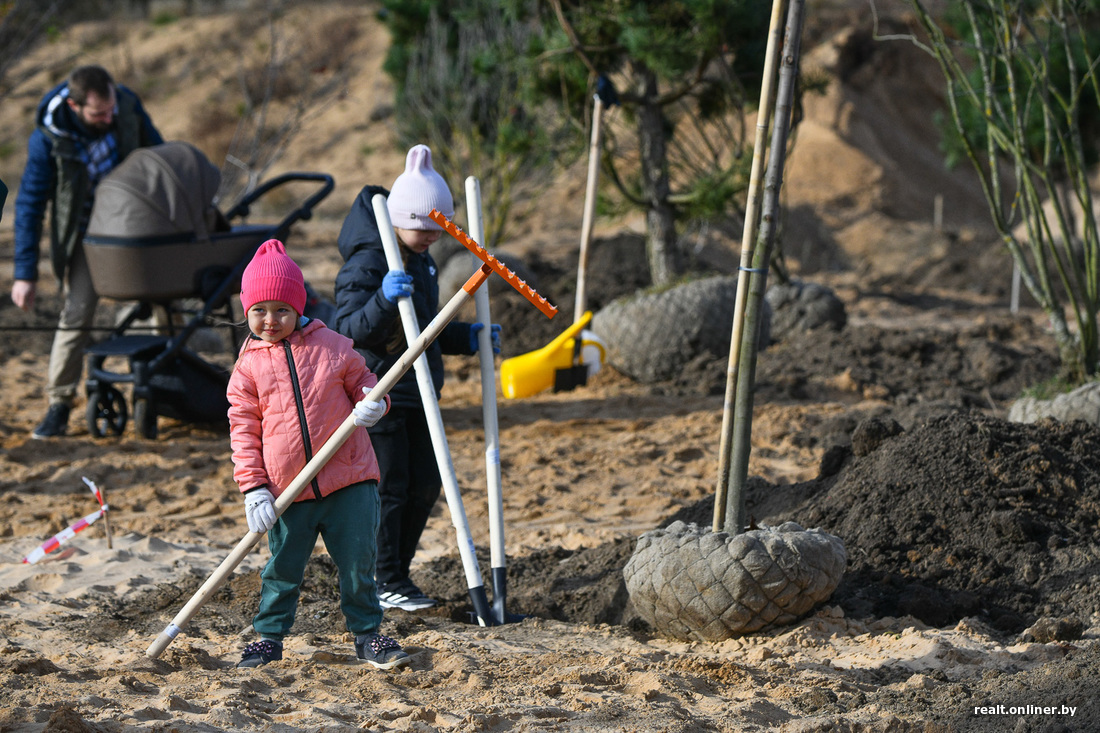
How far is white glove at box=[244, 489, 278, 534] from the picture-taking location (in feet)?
9.78

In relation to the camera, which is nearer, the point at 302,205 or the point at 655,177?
the point at 302,205

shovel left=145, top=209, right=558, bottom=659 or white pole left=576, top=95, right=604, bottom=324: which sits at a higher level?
white pole left=576, top=95, right=604, bottom=324

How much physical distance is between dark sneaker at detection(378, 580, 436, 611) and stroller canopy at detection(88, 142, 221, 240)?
303cm

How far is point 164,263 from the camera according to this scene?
6043 mm

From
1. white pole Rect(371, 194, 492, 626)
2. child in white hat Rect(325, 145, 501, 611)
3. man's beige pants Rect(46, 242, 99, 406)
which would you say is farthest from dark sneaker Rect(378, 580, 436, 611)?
man's beige pants Rect(46, 242, 99, 406)

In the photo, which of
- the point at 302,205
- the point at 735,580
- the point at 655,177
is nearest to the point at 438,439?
the point at 735,580

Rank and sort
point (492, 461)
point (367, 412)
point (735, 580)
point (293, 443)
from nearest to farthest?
point (367, 412)
point (293, 443)
point (735, 580)
point (492, 461)

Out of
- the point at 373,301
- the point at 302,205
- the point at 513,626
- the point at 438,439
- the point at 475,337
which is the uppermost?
the point at 302,205

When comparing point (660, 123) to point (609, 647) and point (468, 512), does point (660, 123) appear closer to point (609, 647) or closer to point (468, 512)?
point (468, 512)

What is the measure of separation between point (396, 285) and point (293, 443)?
2.27 feet

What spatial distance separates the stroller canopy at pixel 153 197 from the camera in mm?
5934

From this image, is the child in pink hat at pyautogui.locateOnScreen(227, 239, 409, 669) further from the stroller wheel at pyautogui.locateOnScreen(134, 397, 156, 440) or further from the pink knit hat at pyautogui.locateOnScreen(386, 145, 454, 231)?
the stroller wheel at pyautogui.locateOnScreen(134, 397, 156, 440)

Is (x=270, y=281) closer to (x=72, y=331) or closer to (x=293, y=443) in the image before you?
(x=293, y=443)

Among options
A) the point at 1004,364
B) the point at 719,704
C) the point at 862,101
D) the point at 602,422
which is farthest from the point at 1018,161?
the point at 862,101
